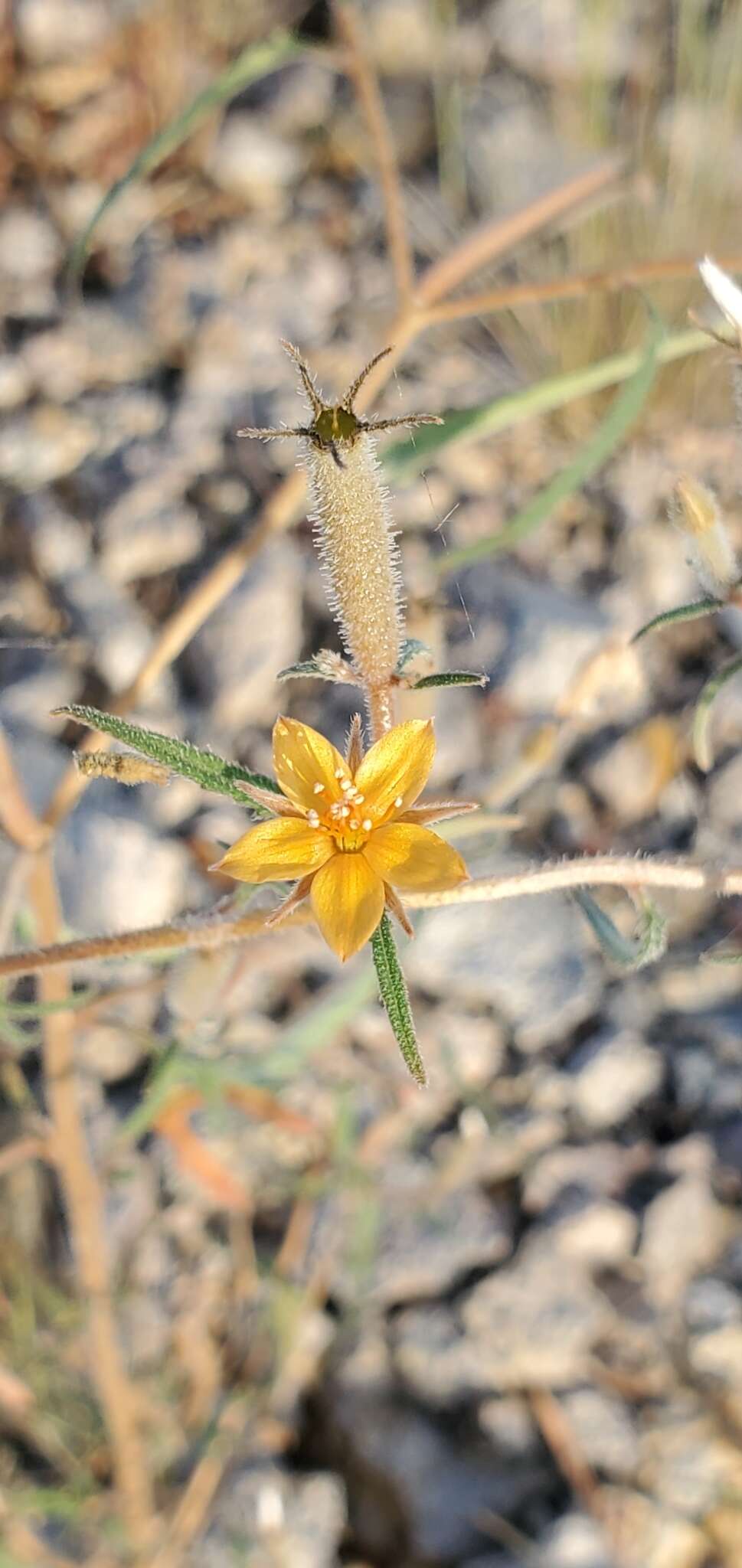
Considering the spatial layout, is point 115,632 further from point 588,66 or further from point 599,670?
point 588,66

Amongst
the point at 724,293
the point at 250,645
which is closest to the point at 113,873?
the point at 250,645

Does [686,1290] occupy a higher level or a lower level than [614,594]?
lower

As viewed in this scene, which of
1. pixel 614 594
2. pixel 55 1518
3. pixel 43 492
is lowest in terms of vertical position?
pixel 55 1518

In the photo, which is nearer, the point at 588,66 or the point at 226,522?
the point at 226,522

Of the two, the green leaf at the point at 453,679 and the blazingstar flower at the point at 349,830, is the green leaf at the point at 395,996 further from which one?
the green leaf at the point at 453,679

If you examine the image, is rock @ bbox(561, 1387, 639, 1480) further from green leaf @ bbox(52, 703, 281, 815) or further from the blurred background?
green leaf @ bbox(52, 703, 281, 815)

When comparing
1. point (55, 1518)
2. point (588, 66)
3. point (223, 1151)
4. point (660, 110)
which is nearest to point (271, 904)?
point (223, 1151)

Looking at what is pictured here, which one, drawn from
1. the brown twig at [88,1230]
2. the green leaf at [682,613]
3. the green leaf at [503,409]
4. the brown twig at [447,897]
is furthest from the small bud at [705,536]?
the brown twig at [88,1230]
